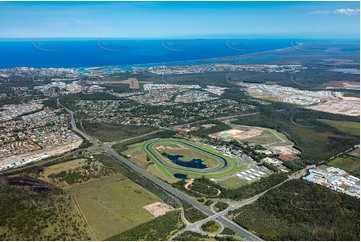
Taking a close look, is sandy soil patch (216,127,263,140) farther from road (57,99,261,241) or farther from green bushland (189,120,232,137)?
road (57,99,261,241)

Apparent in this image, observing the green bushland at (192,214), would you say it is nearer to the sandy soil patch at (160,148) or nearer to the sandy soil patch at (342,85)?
the sandy soil patch at (160,148)

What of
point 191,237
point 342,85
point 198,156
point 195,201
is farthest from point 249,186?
point 342,85

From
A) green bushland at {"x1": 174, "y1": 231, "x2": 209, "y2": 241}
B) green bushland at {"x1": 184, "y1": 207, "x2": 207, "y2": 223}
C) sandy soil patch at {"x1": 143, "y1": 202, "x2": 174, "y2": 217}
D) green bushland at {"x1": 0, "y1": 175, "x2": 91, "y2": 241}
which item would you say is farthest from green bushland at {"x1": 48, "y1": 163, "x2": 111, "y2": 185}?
green bushland at {"x1": 174, "y1": 231, "x2": 209, "y2": 241}

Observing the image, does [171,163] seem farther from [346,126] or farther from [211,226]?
[346,126]

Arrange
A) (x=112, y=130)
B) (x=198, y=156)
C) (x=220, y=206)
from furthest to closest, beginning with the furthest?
1. (x=112, y=130)
2. (x=198, y=156)
3. (x=220, y=206)

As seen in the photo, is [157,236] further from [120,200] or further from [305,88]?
[305,88]

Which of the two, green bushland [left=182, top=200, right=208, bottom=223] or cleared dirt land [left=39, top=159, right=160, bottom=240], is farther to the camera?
green bushland [left=182, top=200, right=208, bottom=223]

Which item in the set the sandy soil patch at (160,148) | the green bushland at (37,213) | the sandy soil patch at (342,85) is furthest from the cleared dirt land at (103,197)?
the sandy soil patch at (342,85)
